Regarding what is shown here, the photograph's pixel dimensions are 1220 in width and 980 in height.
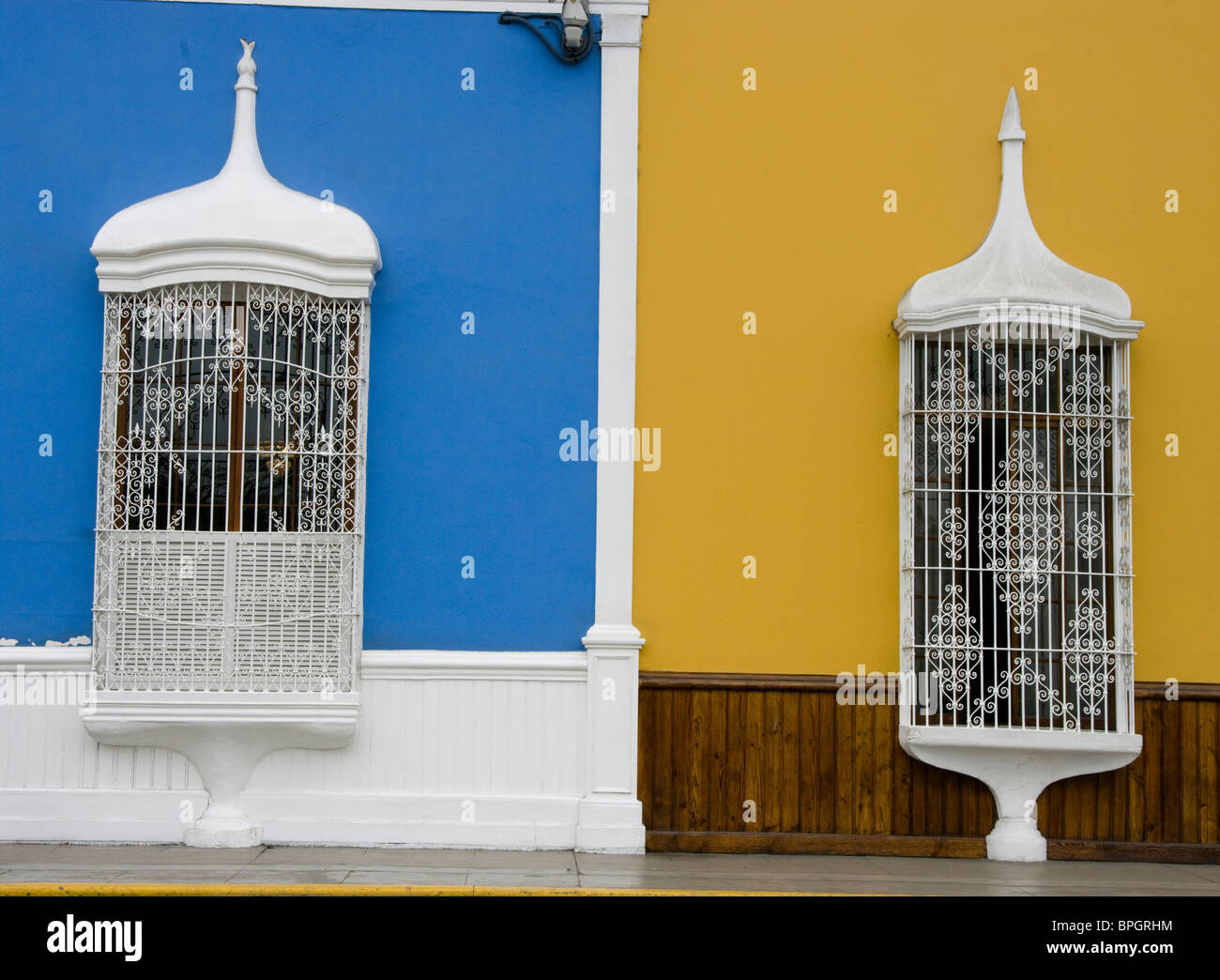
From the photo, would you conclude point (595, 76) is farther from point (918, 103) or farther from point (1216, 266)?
point (1216, 266)

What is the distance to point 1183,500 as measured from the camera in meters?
7.50

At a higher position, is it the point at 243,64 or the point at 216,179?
the point at 243,64

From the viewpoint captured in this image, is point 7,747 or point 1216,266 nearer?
point 7,747

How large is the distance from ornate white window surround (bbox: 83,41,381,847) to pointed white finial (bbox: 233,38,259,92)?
1.95ft

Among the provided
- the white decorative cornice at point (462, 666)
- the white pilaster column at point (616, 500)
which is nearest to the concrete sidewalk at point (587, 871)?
the white pilaster column at point (616, 500)

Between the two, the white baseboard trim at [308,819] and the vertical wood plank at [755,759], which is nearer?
the white baseboard trim at [308,819]

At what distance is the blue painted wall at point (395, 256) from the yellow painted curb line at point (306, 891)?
5.23 ft

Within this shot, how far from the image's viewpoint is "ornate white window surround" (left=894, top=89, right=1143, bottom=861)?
7.26 m

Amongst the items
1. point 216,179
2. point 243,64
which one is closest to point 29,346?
point 216,179

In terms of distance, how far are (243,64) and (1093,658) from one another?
606 cm

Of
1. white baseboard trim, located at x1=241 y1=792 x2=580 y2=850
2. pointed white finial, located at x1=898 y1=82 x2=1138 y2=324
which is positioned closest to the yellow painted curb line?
white baseboard trim, located at x1=241 y1=792 x2=580 y2=850

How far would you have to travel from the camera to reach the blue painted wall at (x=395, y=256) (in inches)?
288

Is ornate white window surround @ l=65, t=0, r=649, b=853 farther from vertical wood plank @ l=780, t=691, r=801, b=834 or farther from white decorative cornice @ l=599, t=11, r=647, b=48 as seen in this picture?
vertical wood plank @ l=780, t=691, r=801, b=834

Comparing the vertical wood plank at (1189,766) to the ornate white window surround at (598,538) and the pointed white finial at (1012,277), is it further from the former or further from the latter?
the ornate white window surround at (598,538)
